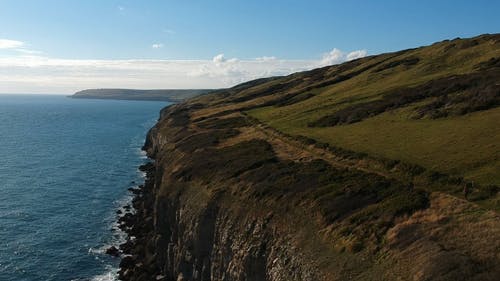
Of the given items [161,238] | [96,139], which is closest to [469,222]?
[161,238]

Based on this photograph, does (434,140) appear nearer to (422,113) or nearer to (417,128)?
(417,128)

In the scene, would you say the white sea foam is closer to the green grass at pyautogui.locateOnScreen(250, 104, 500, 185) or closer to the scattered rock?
the scattered rock

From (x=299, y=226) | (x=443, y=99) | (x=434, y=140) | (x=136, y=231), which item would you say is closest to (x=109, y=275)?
(x=136, y=231)

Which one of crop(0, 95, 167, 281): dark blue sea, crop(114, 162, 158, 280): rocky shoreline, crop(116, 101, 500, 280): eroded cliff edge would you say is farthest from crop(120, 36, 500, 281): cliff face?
crop(0, 95, 167, 281): dark blue sea

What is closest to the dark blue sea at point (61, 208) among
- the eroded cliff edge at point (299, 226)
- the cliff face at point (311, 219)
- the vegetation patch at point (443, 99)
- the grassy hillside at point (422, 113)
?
the cliff face at point (311, 219)

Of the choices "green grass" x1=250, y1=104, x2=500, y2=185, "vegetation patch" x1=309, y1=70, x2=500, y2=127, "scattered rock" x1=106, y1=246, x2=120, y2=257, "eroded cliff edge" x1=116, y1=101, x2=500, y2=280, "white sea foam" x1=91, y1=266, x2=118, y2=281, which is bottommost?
"white sea foam" x1=91, y1=266, x2=118, y2=281

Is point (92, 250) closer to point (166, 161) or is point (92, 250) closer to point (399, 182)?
point (166, 161)

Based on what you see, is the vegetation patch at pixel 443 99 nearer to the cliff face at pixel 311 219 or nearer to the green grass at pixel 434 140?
the cliff face at pixel 311 219
